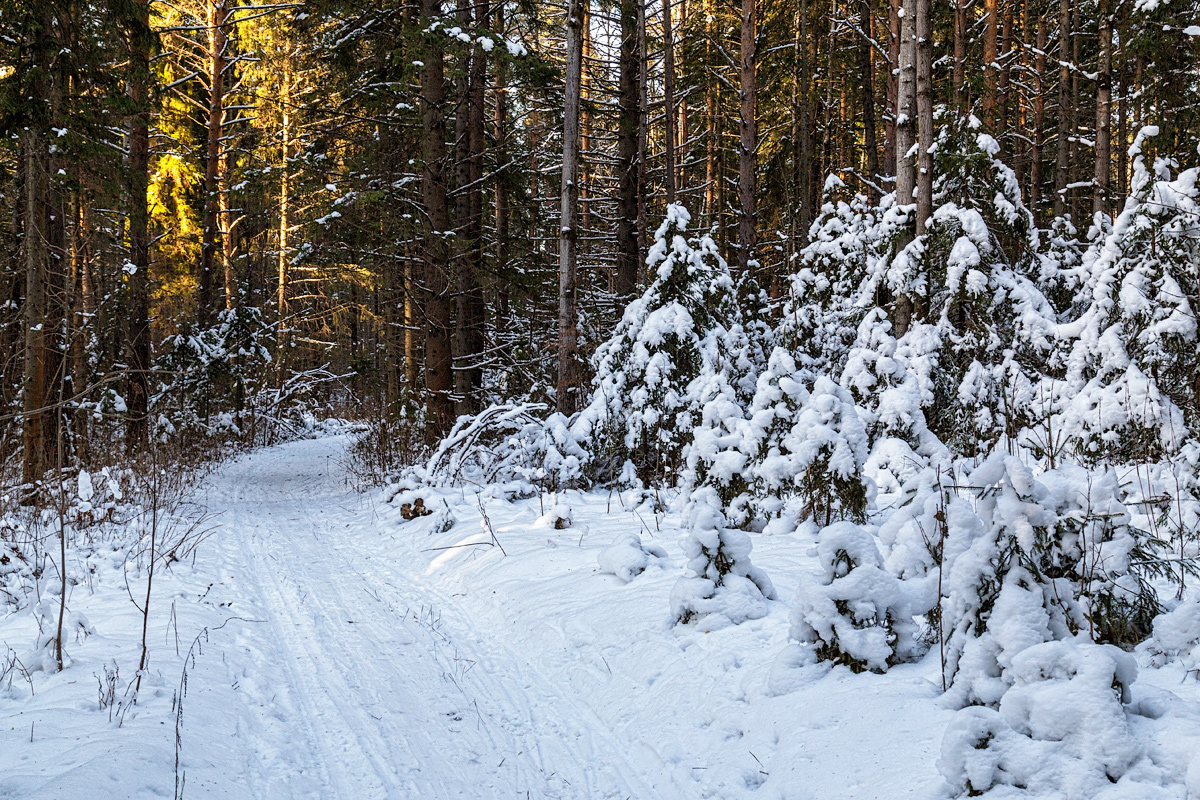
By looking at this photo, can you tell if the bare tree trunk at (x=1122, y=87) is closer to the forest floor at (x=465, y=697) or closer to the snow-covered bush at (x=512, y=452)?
the snow-covered bush at (x=512, y=452)

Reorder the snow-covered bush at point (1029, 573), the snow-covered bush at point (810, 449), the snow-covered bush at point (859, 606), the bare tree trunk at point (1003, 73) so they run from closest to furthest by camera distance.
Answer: the snow-covered bush at point (1029, 573)
the snow-covered bush at point (859, 606)
the snow-covered bush at point (810, 449)
the bare tree trunk at point (1003, 73)

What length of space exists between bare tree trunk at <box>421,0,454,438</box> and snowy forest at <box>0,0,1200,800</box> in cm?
7

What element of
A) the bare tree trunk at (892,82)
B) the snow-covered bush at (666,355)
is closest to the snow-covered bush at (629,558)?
the snow-covered bush at (666,355)

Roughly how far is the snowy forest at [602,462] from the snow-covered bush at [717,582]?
0.03 m

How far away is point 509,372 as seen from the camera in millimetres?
14883

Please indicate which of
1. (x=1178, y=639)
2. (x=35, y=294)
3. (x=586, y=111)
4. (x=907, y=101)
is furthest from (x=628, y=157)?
(x=1178, y=639)

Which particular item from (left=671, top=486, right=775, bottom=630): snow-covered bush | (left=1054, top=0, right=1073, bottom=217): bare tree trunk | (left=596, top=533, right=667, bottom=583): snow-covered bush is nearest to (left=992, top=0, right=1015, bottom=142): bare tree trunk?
(left=1054, top=0, right=1073, bottom=217): bare tree trunk

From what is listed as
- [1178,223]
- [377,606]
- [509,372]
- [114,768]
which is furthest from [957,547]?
[509,372]

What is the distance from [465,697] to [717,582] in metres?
1.75

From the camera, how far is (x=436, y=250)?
483 inches

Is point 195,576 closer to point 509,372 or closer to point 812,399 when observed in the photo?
point 812,399

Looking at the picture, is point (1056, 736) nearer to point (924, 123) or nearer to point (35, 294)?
point (924, 123)

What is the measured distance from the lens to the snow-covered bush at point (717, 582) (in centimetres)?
469

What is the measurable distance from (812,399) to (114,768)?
4990mm
